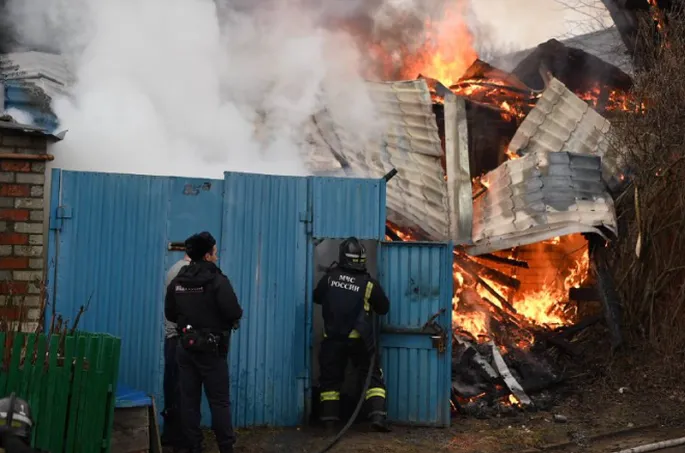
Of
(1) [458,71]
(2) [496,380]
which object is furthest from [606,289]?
(1) [458,71]

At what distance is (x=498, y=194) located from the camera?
998cm

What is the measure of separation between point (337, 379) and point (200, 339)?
1808 mm

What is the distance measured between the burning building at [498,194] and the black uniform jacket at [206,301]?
3450 millimetres

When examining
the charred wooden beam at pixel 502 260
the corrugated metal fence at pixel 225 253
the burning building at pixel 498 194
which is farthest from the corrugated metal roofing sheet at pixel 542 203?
the corrugated metal fence at pixel 225 253

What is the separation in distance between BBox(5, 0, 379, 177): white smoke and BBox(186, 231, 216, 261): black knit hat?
2.44 m

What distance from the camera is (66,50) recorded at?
1081cm

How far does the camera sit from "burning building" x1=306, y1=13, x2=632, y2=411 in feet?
30.4

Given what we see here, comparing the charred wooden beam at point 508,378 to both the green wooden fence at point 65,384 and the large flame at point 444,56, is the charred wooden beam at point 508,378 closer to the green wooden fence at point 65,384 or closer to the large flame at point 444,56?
the green wooden fence at point 65,384

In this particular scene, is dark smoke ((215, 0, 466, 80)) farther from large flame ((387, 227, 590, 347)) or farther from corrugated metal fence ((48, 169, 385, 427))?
corrugated metal fence ((48, 169, 385, 427))

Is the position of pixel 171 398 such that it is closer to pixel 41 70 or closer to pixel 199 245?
pixel 199 245

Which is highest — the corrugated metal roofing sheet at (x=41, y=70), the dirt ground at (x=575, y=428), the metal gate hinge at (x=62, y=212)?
the corrugated metal roofing sheet at (x=41, y=70)

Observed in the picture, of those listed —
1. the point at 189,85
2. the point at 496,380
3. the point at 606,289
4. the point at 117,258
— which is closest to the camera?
the point at 117,258

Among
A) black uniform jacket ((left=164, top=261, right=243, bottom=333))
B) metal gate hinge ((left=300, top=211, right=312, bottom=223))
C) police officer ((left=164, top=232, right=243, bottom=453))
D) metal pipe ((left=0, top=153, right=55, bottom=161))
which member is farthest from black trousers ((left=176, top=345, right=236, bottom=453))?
metal pipe ((left=0, top=153, right=55, bottom=161))

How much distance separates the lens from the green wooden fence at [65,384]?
15.9ft
